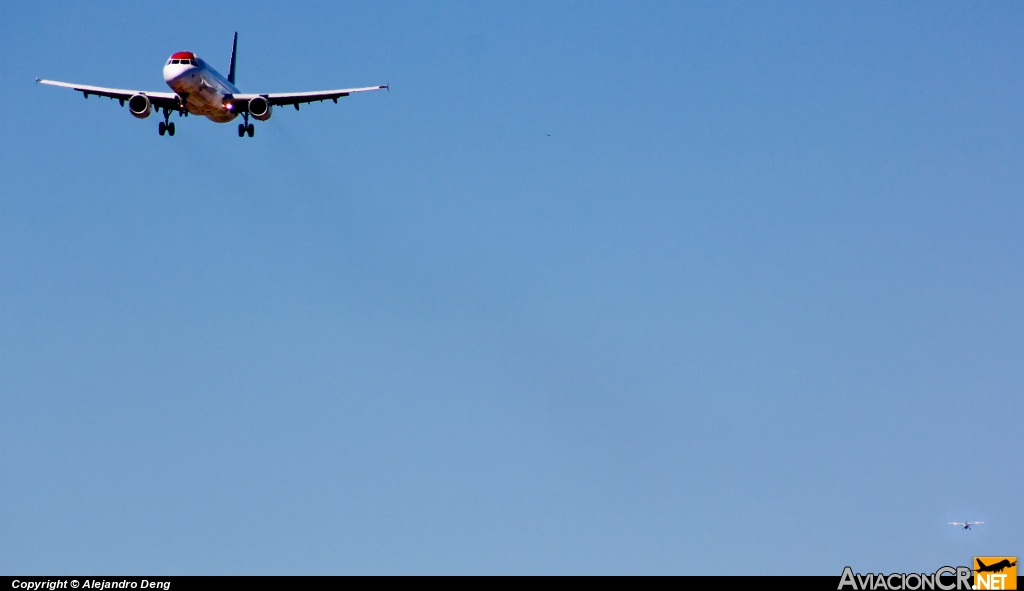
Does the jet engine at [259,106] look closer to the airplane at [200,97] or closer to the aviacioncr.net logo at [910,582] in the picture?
the airplane at [200,97]

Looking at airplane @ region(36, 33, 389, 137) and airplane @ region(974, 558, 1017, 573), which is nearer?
airplane @ region(974, 558, 1017, 573)

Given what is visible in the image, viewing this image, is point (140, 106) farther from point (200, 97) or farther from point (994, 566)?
point (994, 566)

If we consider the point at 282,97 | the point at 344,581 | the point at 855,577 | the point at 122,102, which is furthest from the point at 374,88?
the point at 855,577

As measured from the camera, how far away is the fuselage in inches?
3403

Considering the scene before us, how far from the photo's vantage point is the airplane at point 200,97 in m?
86.8

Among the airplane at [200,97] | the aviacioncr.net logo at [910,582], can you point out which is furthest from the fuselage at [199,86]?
the aviacioncr.net logo at [910,582]

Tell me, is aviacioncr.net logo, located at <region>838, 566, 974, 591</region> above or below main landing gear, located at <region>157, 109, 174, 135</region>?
below

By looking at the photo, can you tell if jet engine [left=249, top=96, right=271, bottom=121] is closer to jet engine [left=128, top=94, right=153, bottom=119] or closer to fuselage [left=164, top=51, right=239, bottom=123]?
fuselage [left=164, top=51, right=239, bottom=123]

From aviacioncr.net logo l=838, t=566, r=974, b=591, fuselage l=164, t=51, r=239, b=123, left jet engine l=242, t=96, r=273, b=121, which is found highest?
left jet engine l=242, t=96, r=273, b=121

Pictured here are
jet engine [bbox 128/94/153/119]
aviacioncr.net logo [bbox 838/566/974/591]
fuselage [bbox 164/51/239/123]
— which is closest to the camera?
aviacioncr.net logo [bbox 838/566/974/591]

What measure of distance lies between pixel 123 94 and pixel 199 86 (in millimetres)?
7316

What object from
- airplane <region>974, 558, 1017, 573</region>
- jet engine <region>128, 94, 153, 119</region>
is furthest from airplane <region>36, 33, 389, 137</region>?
airplane <region>974, 558, 1017, 573</region>

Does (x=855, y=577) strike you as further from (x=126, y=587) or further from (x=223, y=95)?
(x=223, y=95)

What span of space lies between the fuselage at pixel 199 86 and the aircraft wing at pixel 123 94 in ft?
5.32
